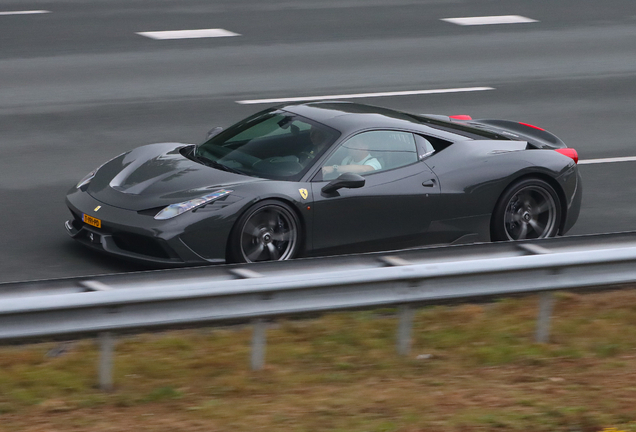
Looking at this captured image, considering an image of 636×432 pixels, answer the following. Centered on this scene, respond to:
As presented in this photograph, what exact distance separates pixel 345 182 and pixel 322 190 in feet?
0.64

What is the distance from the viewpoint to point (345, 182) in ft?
26.6

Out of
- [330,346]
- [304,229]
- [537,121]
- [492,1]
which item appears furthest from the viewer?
[492,1]

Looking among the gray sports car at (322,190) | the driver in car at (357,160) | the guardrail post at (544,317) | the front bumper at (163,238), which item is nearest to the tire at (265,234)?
the gray sports car at (322,190)

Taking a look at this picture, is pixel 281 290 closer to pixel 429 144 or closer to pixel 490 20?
pixel 429 144

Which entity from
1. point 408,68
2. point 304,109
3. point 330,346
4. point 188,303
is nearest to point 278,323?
point 330,346

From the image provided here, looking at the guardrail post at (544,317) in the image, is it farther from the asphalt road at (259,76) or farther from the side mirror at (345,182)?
the asphalt road at (259,76)

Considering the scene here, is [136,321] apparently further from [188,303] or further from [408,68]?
[408,68]

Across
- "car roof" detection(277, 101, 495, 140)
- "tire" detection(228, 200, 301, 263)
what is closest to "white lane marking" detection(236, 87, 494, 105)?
"car roof" detection(277, 101, 495, 140)

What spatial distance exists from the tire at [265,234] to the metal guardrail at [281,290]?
1.54m

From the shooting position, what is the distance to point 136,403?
17.6 feet

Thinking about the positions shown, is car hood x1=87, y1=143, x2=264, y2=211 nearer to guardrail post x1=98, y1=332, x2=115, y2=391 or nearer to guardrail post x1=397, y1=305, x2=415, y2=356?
guardrail post x1=397, y1=305, x2=415, y2=356

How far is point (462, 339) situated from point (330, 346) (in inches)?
33.3

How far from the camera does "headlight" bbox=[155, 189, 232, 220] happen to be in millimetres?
7777

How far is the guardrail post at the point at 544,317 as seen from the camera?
6313 millimetres
